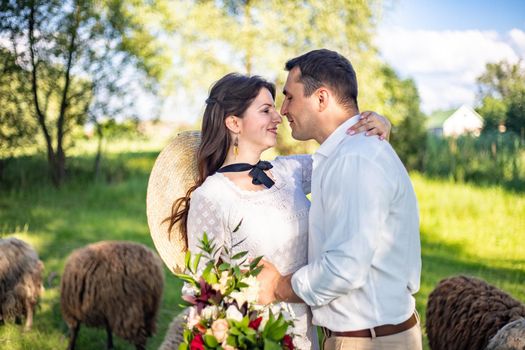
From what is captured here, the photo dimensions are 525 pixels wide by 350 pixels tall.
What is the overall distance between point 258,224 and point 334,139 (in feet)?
2.32

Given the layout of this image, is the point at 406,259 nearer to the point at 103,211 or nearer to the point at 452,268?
the point at 452,268

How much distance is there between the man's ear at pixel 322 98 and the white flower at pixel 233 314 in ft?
3.64

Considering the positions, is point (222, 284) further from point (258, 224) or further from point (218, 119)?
point (218, 119)

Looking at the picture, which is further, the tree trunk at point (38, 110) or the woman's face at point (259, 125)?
the tree trunk at point (38, 110)

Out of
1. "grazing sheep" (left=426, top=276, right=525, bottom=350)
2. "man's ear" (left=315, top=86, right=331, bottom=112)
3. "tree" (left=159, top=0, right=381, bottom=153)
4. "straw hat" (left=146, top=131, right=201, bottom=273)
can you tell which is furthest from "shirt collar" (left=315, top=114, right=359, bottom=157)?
"tree" (left=159, top=0, right=381, bottom=153)

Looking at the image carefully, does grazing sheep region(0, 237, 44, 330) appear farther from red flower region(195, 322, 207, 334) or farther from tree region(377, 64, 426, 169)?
tree region(377, 64, 426, 169)

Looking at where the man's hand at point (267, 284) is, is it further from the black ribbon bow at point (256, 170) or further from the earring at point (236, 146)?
the earring at point (236, 146)

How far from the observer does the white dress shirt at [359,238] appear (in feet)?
9.36

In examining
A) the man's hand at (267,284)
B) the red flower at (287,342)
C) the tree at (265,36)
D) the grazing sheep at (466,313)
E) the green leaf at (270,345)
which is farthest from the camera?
the tree at (265,36)

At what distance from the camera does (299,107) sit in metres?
3.34

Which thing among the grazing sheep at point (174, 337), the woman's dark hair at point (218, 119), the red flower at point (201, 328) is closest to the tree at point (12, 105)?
the grazing sheep at point (174, 337)

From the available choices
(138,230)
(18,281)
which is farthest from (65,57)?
(18,281)

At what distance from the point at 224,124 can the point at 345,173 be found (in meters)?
1.25

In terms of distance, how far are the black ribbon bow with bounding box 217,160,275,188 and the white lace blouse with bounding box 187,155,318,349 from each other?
61mm
